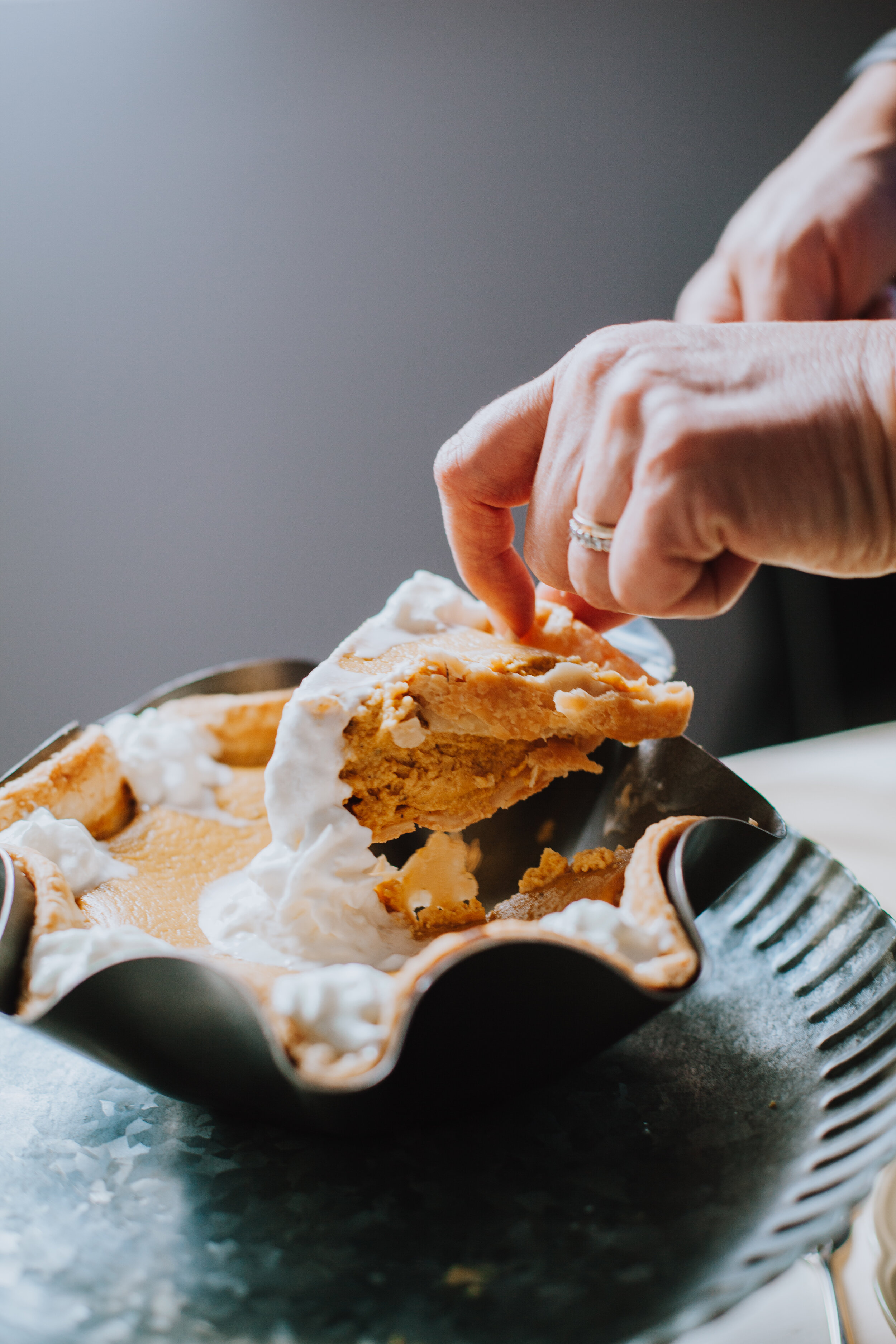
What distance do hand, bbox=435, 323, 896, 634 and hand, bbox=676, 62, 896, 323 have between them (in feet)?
2.70

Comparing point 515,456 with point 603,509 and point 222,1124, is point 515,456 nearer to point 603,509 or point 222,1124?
point 603,509

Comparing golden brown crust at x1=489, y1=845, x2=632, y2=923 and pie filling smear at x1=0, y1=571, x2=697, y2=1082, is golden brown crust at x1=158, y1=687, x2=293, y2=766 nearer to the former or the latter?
pie filling smear at x1=0, y1=571, x2=697, y2=1082

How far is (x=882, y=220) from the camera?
1.65 m

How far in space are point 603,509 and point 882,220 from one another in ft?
3.77

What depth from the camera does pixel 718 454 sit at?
81cm

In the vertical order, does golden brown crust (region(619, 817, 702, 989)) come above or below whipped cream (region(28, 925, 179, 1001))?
below

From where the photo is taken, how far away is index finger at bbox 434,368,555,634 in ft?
3.42

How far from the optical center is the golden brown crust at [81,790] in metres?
1.11

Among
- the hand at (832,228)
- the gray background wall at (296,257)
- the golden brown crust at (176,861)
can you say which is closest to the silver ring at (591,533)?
the golden brown crust at (176,861)

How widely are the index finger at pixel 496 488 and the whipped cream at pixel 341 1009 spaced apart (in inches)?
21.4

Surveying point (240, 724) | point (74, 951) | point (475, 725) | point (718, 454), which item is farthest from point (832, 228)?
point (74, 951)

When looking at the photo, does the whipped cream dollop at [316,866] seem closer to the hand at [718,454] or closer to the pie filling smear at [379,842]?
the pie filling smear at [379,842]

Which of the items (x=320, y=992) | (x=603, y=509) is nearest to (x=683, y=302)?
A: (x=603, y=509)

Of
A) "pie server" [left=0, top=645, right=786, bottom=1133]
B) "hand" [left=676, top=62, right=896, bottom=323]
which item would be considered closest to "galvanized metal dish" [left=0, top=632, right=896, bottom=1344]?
"pie server" [left=0, top=645, right=786, bottom=1133]
